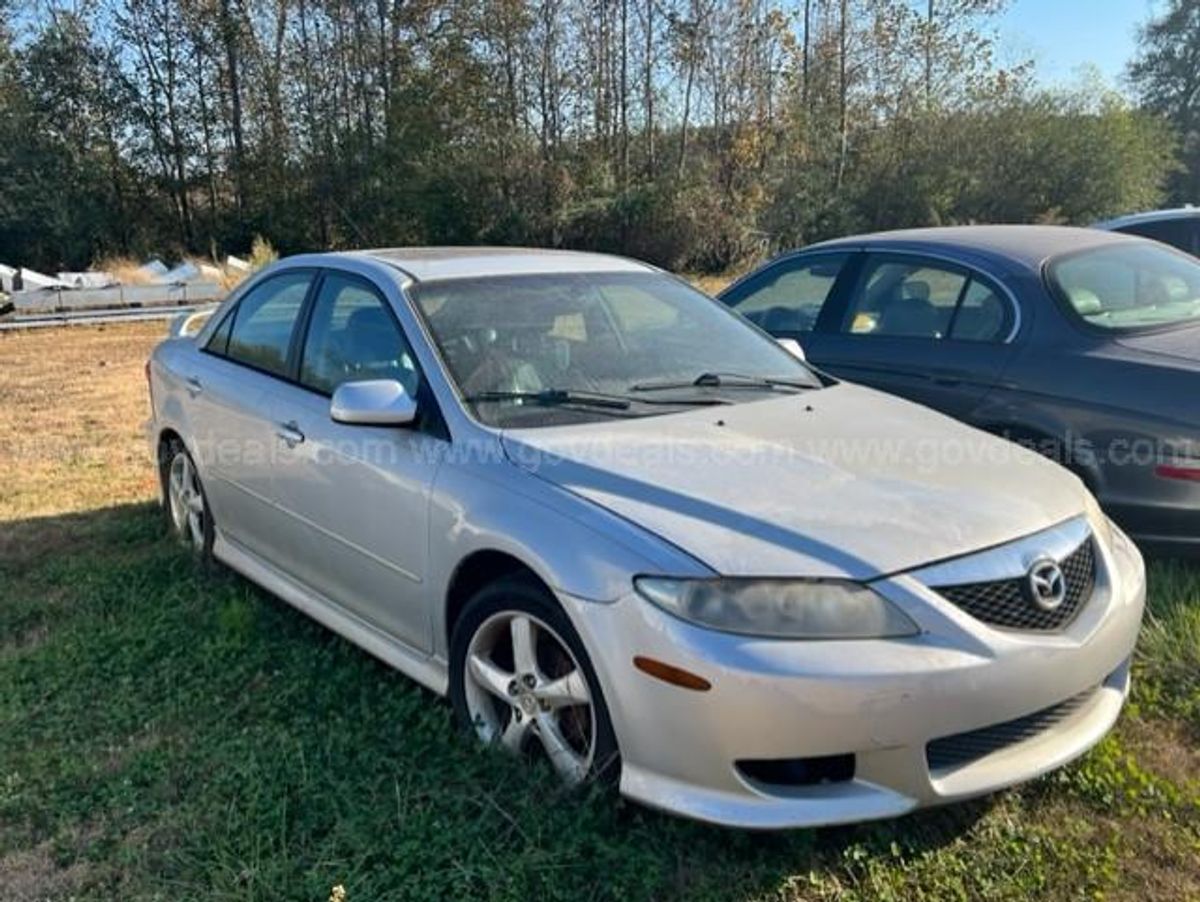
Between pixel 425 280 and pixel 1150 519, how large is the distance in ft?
9.82

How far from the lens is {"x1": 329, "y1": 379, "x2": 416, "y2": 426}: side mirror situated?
120 inches

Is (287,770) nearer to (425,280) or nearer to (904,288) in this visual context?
(425,280)

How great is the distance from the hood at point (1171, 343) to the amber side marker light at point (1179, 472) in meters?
0.42

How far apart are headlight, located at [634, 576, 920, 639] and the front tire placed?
340 mm

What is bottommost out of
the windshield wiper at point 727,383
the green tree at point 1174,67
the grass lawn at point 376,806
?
the grass lawn at point 376,806

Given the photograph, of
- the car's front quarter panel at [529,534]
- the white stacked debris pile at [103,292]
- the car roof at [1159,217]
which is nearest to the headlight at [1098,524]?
the car's front quarter panel at [529,534]

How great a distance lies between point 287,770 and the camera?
114 inches

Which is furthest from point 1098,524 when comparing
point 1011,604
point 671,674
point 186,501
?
point 186,501

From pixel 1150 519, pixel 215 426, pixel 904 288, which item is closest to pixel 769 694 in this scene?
pixel 1150 519

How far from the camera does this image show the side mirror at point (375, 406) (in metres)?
3.05

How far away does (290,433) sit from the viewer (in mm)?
3650

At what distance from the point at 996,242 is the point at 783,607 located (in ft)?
10.9

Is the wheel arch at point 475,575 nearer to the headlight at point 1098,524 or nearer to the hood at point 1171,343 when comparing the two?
the headlight at point 1098,524

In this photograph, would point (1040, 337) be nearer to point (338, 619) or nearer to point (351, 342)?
point (351, 342)
